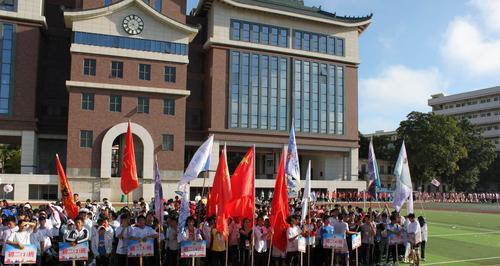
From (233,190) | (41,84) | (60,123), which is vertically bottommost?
(233,190)

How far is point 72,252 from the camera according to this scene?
35.3 feet

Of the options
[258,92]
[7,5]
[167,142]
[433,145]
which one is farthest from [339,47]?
[7,5]

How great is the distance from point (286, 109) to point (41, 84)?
28.3 meters

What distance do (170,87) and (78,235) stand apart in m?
39.3

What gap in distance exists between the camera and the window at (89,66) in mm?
46250

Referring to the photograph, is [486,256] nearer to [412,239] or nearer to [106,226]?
[412,239]

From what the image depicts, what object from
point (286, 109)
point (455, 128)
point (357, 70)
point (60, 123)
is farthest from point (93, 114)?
point (455, 128)

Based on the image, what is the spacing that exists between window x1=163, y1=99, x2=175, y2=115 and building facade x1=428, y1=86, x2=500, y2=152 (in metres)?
70.6

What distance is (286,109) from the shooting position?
5897 centimetres

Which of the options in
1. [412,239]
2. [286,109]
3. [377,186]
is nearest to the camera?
[412,239]

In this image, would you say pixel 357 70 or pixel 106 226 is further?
pixel 357 70

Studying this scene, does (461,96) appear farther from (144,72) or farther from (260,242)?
(260,242)

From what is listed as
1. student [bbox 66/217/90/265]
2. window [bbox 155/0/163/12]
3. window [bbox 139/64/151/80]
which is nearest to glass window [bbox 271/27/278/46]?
window [bbox 155/0/163/12]

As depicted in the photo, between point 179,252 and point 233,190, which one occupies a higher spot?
point 233,190
